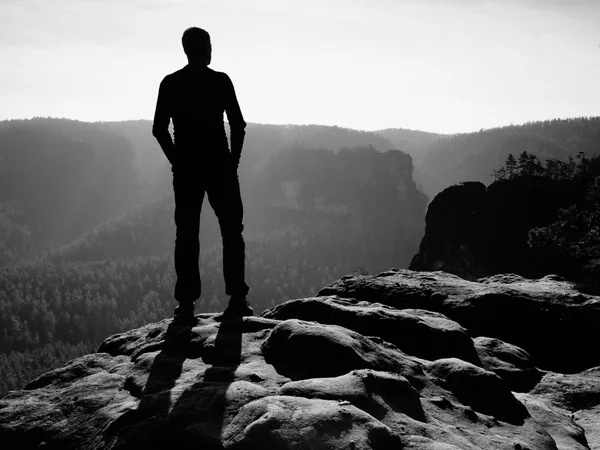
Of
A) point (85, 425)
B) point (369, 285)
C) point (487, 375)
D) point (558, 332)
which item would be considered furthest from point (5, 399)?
point (558, 332)

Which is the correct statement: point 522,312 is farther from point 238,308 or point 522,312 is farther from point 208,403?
point 208,403

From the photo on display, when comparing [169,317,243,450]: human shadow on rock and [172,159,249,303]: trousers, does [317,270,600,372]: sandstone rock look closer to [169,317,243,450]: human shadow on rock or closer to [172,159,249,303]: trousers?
[172,159,249,303]: trousers

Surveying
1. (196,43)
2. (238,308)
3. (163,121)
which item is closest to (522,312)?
(238,308)

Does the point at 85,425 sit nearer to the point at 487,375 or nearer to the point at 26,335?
the point at 487,375

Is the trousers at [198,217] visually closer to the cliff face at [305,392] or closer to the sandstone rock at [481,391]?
the cliff face at [305,392]

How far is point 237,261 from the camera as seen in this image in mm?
9188

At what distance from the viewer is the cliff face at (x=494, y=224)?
60625mm

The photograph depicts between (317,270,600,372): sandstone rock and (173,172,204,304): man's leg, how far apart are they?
5.53 m

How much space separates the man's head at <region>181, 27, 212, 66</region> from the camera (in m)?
8.55

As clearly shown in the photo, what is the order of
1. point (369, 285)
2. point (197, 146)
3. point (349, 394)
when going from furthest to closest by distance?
point (369, 285)
point (197, 146)
point (349, 394)

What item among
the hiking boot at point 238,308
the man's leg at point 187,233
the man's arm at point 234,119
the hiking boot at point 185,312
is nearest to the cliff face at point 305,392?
the hiking boot at point 185,312

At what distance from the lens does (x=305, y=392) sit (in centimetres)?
545

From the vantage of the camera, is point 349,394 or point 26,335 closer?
point 349,394

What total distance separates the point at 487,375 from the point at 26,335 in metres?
182
